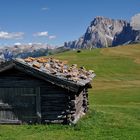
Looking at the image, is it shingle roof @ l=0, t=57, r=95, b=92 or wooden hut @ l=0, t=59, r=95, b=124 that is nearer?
shingle roof @ l=0, t=57, r=95, b=92

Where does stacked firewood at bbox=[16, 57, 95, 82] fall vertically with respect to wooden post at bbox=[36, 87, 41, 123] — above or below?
above

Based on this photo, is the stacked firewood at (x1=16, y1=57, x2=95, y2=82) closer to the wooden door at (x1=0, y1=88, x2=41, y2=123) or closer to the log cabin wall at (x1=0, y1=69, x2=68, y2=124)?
the log cabin wall at (x1=0, y1=69, x2=68, y2=124)

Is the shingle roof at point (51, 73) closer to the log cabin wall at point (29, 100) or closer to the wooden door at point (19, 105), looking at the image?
the log cabin wall at point (29, 100)

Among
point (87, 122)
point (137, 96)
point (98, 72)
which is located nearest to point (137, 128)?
point (87, 122)

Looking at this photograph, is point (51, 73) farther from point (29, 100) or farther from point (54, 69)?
point (29, 100)

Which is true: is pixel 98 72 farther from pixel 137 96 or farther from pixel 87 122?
pixel 87 122

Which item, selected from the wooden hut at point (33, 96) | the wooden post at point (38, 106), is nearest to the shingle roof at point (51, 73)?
the wooden hut at point (33, 96)

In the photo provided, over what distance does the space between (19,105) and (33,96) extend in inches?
43.0

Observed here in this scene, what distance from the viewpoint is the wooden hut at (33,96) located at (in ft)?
85.1

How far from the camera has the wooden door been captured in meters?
26.3

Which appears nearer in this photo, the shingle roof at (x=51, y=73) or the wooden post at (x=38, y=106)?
the shingle roof at (x=51, y=73)

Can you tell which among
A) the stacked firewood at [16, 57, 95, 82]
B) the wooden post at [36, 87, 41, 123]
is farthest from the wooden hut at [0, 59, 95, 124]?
the stacked firewood at [16, 57, 95, 82]

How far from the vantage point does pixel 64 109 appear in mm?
26109

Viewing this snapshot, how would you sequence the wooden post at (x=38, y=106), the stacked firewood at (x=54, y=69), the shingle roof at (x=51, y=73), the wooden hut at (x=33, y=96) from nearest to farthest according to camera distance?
the shingle roof at (x=51, y=73) → the wooden hut at (x=33, y=96) → the stacked firewood at (x=54, y=69) → the wooden post at (x=38, y=106)
